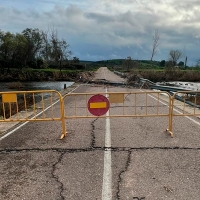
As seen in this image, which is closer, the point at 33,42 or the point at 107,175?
the point at 107,175

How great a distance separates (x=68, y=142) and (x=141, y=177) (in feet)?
8.84

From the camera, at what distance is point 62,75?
56.4m

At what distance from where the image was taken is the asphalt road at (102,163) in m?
4.14

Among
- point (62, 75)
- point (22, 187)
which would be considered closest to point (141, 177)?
point (22, 187)

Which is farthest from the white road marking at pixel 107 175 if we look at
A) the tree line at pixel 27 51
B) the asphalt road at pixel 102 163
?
the tree line at pixel 27 51

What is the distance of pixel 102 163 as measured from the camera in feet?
17.3

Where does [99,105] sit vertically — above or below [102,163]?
above

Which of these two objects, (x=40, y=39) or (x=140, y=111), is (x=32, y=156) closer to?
(x=140, y=111)

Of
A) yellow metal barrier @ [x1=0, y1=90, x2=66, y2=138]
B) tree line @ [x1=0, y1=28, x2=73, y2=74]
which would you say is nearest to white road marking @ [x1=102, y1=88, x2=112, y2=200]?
yellow metal barrier @ [x1=0, y1=90, x2=66, y2=138]

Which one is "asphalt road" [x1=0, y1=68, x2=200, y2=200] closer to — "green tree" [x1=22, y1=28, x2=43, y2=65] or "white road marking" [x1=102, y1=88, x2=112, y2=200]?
"white road marking" [x1=102, y1=88, x2=112, y2=200]

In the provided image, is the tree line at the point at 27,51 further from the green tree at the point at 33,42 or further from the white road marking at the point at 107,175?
the white road marking at the point at 107,175

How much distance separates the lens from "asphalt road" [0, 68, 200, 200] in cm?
414

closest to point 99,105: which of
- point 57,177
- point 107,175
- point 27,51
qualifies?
point 107,175

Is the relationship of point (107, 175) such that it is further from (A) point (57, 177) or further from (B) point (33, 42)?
(B) point (33, 42)
